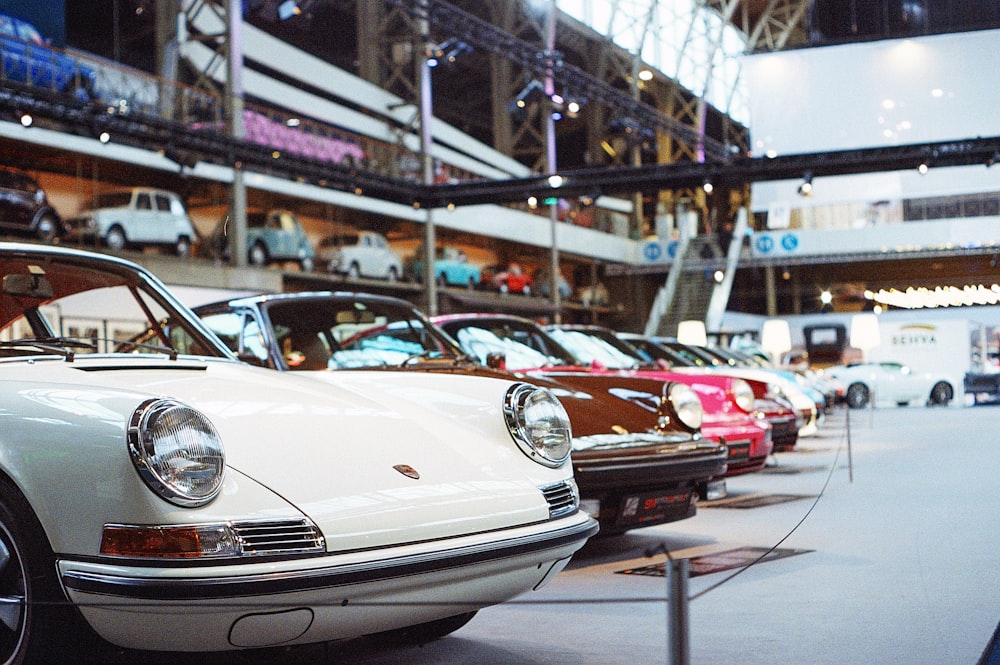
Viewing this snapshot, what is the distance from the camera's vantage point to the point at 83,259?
4.20 meters

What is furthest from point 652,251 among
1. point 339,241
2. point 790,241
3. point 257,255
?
point 257,255

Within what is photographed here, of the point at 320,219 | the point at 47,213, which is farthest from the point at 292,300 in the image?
the point at 320,219

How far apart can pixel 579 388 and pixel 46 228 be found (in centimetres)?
1635

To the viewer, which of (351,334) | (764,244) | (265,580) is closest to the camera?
(265,580)

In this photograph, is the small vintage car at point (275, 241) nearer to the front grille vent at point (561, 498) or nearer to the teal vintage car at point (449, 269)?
the teal vintage car at point (449, 269)

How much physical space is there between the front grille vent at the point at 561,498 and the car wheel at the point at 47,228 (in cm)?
1806

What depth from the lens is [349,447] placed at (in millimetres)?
3148

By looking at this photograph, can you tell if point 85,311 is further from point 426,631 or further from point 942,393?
point 942,393

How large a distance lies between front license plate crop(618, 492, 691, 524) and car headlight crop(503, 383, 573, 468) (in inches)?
58.6

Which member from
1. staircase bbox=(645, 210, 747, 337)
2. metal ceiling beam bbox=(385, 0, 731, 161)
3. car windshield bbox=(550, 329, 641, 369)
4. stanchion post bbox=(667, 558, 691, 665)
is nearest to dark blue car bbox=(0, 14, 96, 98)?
metal ceiling beam bbox=(385, 0, 731, 161)

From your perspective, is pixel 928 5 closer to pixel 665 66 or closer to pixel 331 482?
pixel 331 482

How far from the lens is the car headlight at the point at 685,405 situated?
5.76 m

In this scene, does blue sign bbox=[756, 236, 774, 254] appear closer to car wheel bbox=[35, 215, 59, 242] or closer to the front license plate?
car wheel bbox=[35, 215, 59, 242]

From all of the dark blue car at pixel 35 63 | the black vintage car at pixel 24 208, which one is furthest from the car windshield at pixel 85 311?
the black vintage car at pixel 24 208
